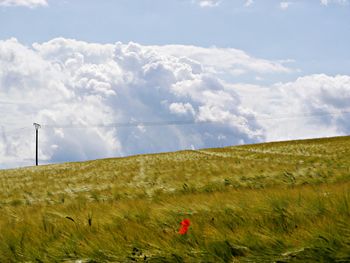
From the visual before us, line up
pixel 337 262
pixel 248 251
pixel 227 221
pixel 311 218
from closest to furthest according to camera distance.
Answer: pixel 337 262 → pixel 248 251 → pixel 311 218 → pixel 227 221

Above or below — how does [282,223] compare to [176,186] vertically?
below

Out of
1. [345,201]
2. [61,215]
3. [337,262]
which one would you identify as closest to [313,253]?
[337,262]

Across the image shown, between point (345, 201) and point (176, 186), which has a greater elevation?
point (176, 186)

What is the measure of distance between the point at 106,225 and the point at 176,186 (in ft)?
24.1

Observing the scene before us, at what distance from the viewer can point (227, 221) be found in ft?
14.4

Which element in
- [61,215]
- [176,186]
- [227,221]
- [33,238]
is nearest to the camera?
[227,221]

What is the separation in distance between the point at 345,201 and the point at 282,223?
24.1 inches

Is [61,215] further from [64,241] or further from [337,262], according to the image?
[337,262]

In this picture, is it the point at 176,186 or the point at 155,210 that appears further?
the point at 176,186

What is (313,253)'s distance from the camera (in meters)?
3.21

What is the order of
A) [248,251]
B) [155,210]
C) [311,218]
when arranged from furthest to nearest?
1. [155,210]
2. [311,218]
3. [248,251]

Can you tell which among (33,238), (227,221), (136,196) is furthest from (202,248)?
(136,196)

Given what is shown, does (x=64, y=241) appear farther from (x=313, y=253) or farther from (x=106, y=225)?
(x=313, y=253)

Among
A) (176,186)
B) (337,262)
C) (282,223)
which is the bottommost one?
(337,262)
